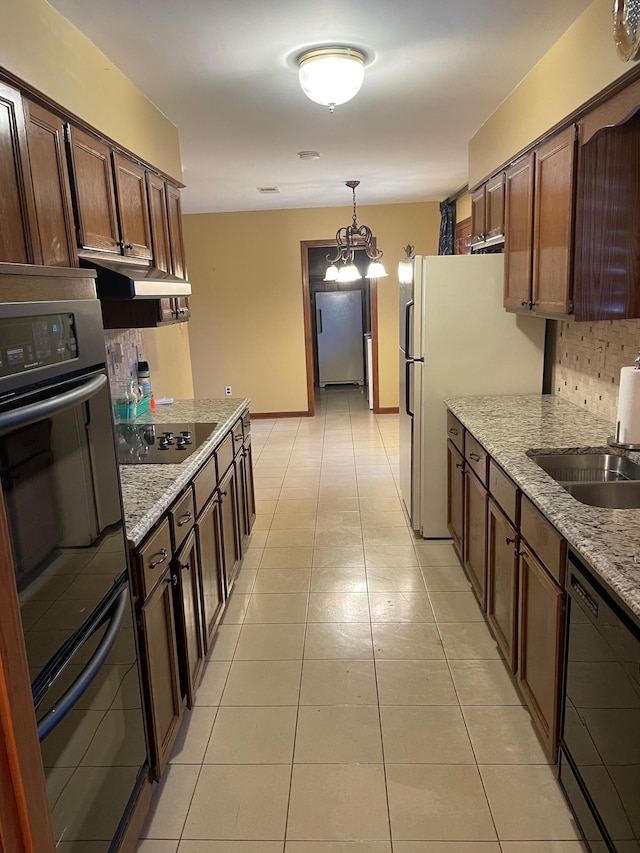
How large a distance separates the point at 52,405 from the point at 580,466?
198 centimetres

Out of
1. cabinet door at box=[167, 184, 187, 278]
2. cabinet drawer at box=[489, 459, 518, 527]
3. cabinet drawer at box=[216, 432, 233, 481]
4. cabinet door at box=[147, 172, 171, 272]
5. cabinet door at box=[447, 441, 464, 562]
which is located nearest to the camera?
cabinet drawer at box=[489, 459, 518, 527]

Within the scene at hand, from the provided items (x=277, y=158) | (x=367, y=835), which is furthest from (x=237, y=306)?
(x=367, y=835)

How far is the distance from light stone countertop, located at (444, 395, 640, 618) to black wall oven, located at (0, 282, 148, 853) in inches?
46.7

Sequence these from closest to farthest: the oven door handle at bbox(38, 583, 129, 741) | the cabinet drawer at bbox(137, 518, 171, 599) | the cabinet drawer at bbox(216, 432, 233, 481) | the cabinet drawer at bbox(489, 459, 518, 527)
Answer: the oven door handle at bbox(38, 583, 129, 741) < the cabinet drawer at bbox(137, 518, 171, 599) < the cabinet drawer at bbox(489, 459, 518, 527) < the cabinet drawer at bbox(216, 432, 233, 481)

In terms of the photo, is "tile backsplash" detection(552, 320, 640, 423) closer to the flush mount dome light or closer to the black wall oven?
the flush mount dome light

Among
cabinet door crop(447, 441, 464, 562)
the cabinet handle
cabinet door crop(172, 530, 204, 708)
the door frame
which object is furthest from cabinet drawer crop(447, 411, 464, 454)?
the door frame

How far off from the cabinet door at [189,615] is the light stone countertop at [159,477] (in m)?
0.24

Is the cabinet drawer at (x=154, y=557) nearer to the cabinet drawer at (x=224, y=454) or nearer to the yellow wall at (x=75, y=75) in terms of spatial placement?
the cabinet drawer at (x=224, y=454)

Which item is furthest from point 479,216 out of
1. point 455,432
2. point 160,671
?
point 160,671

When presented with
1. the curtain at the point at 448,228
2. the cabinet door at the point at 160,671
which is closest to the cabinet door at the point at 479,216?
the curtain at the point at 448,228

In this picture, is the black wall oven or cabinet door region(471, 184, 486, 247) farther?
cabinet door region(471, 184, 486, 247)

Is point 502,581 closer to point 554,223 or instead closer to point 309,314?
point 554,223

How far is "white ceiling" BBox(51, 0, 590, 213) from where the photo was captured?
7.13ft

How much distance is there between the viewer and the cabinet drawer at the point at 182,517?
2043mm
